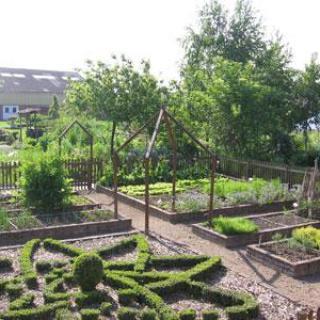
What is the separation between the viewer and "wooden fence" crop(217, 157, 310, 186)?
627 inches

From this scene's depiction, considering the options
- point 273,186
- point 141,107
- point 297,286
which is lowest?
point 297,286

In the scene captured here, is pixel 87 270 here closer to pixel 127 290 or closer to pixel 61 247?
pixel 127 290

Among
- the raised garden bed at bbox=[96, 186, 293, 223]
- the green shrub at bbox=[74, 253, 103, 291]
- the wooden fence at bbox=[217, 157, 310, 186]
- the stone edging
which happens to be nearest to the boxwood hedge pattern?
the green shrub at bbox=[74, 253, 103, 291]

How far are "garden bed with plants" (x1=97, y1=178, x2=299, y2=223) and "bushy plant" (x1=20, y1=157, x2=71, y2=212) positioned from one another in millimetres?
2524

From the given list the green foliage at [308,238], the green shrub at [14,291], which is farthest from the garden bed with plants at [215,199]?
the green shrub at [14,291]

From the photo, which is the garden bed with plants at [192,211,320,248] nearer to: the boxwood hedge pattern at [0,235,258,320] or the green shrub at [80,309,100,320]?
the boxwood hedge pattern at [0,235,258,320]

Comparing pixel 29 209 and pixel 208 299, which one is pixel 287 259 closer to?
pixel 208 299

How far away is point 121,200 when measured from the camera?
1489 centimetres

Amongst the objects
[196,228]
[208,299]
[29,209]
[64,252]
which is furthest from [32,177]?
[208,299]

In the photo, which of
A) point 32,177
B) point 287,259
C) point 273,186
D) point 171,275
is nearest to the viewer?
point 171,275

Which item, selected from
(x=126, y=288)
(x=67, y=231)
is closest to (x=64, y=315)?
(x=126, y=288)

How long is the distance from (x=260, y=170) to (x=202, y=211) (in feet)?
15.8

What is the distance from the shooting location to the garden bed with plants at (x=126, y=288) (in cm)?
691

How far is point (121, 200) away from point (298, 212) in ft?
17.1
